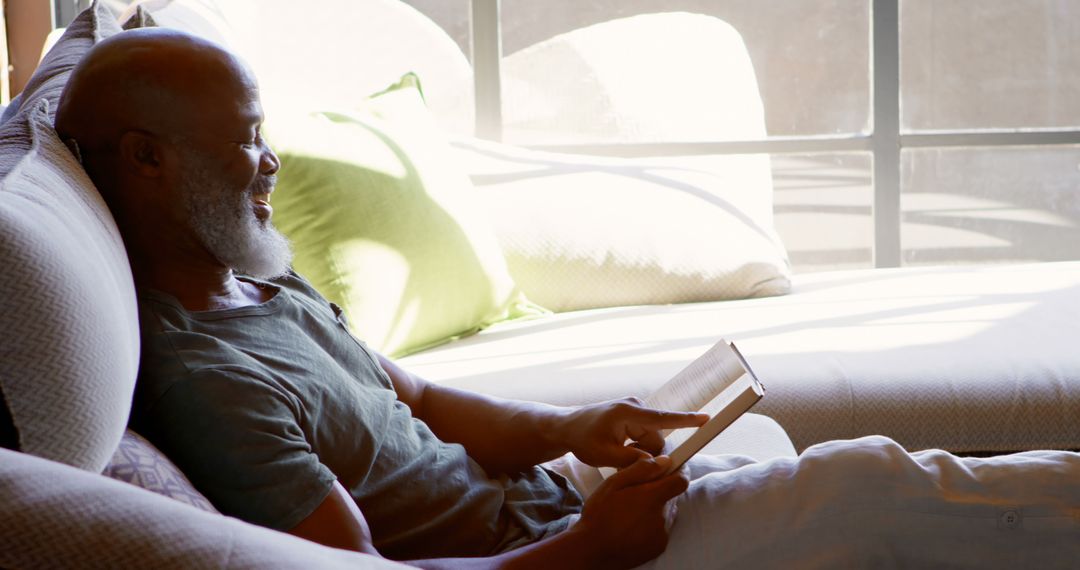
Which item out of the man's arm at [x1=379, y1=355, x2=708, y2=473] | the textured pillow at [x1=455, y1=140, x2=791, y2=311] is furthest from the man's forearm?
the textured pillow at [x1=455, y1=140, x2=791, y2=311]

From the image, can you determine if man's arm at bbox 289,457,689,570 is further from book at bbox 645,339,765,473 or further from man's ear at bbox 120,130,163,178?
man's ear at bbox 120,130,163,178

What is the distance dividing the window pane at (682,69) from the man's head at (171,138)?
199 centimetres

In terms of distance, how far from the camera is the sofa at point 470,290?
73 centimetres

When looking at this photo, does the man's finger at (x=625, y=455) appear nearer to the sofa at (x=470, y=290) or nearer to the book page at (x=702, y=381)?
the book page at (x=702, y=381)

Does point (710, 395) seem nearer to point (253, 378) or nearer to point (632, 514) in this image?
point (632, 514)

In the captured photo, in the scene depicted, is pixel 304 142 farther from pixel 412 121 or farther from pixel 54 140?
pixel 54 140

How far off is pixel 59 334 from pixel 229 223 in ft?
1.45

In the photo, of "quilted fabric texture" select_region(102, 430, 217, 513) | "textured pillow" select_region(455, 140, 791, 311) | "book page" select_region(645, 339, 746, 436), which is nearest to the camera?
"quilted fabric texture" select_region(102, 430, 217, 513)

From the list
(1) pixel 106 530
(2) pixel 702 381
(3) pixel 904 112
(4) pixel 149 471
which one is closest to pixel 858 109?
(3) pixel 904 112

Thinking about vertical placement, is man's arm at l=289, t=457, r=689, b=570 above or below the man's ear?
below

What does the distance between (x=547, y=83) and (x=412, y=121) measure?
0.81 metres

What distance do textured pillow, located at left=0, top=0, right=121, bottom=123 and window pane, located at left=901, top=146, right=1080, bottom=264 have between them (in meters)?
2.44

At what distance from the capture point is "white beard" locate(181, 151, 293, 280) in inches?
45.8

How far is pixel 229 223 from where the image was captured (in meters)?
1.18
